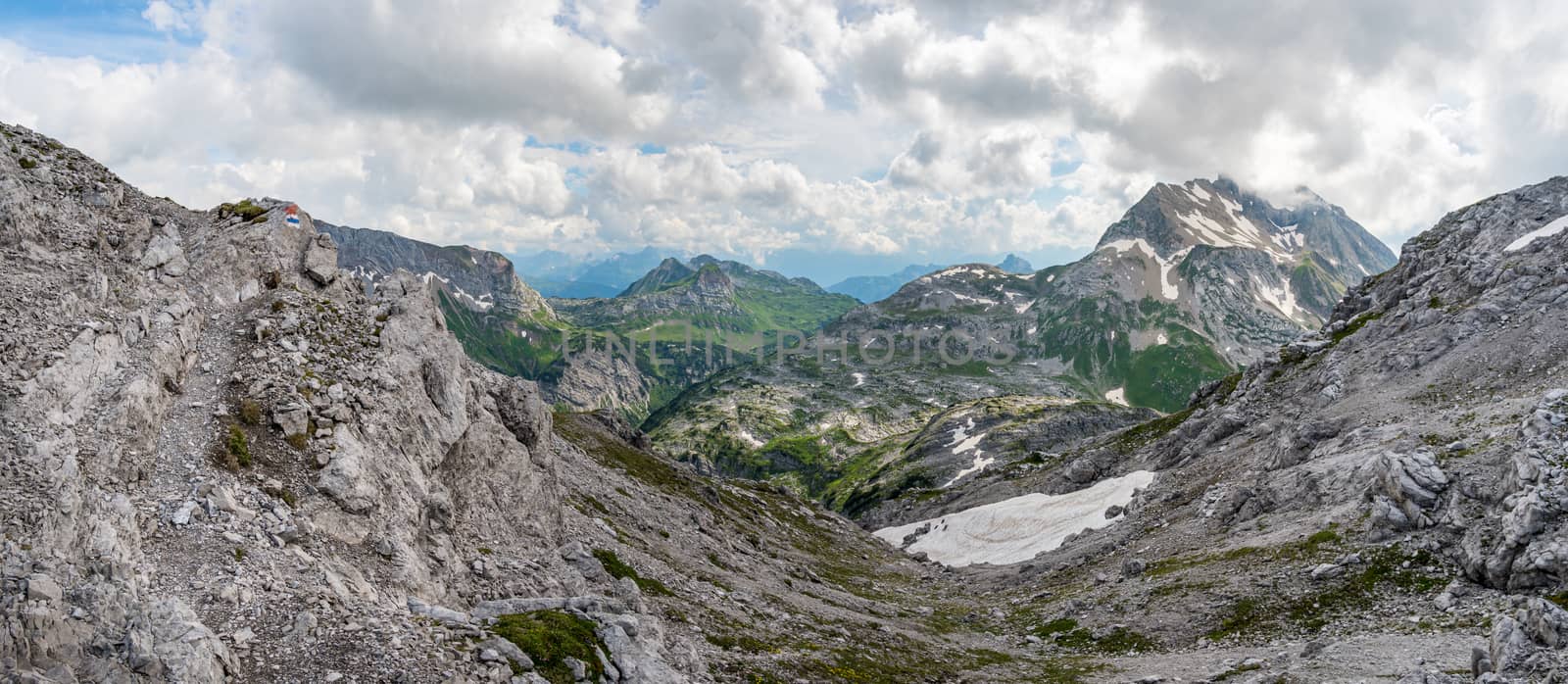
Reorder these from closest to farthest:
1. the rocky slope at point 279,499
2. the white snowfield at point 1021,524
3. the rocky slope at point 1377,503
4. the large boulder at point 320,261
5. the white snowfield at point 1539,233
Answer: the rocky slope at point 279,499 → the rocky slope at point 1377,503 → the large boulder at point 320,261 → the white snowfield at point 1539,233 → the white snowfield at point 1021,524

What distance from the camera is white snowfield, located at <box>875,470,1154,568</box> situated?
9269cm

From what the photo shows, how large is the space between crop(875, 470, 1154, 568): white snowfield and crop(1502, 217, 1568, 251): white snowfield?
49757 mm

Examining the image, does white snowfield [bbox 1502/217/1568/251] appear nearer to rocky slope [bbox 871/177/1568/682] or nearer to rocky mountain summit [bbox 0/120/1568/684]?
rocky slope [bbox 871/177/1568/682]

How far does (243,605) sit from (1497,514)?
5845cm

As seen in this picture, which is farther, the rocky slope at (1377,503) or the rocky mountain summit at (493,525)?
the rocky slope at (1377,503)

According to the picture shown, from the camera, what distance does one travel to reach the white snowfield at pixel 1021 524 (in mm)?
92688

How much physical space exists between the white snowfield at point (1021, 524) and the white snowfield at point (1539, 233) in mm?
49757

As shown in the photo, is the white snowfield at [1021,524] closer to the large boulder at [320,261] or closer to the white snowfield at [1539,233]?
the white snowfield at [1539,233]

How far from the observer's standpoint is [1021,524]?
104062 millimetres

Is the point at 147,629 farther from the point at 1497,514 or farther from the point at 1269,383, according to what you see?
the point at 1269,383

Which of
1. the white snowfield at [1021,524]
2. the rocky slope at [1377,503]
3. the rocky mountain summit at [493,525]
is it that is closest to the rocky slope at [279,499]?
the rocky mountain summit at [493,525]

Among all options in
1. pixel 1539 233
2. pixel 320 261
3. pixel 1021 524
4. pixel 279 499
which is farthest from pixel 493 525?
pixel 1539 233

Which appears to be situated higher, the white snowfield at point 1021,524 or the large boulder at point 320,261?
the large boulder at point 320,261

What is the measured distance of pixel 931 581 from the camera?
90062mm
